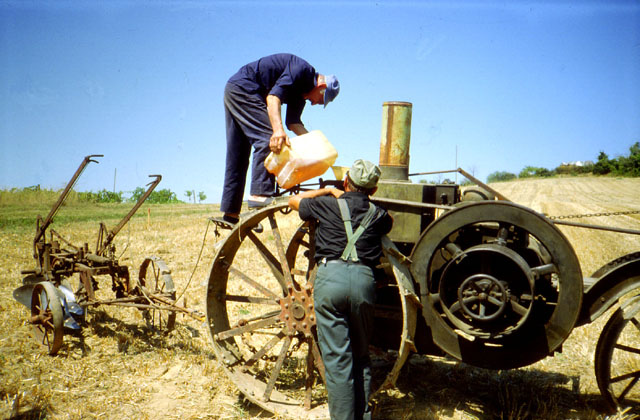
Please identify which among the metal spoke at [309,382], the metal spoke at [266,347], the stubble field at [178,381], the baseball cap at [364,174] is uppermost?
the baseball cap at [364,174]

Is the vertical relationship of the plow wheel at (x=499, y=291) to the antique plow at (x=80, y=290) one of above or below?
above

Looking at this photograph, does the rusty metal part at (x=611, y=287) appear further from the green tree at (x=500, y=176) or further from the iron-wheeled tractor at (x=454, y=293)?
the green tree at (x=500, y=176)

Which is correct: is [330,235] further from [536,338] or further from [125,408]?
[125,408]

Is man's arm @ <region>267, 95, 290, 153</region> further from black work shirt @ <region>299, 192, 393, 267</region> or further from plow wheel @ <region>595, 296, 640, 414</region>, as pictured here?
plow wheel @ <region>595, 296, 640, 414</region>

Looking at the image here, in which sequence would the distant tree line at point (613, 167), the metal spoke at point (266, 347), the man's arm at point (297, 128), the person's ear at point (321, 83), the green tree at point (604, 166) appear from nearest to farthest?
the metal spoke at point (266, 347), the person's ear at point (321, 83), the man's arm at point (297, 128), the distant tree line at point (613, 167), the green tree at point (604, 166)

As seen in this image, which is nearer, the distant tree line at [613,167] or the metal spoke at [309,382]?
the metal spoke at [309,382]

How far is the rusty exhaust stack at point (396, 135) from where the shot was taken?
4578 millimetres

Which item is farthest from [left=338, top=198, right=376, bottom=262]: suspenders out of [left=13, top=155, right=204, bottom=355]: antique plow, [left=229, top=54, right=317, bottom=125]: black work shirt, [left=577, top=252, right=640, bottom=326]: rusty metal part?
[left=13, top=155, right=204, bottom=355]: antique plow

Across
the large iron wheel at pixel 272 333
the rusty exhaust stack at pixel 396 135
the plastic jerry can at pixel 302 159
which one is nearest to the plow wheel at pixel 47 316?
the large iron wheel at pixel 272 333

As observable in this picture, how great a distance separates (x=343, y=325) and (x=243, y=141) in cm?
224

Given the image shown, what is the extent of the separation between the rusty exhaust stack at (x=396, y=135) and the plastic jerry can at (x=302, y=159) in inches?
29.8

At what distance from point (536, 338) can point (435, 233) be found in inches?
44.3

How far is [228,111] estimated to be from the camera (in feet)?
15.0

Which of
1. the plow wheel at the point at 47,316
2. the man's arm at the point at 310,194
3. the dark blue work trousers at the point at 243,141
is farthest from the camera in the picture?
the plow wheel at the point at 47,316
